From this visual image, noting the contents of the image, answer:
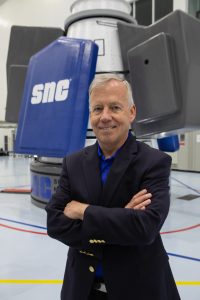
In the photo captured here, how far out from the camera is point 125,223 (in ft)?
3.25

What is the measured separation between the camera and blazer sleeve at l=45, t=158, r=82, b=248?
107cm

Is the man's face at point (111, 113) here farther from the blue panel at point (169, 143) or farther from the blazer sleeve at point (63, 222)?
the blue panel at point (169, 143)

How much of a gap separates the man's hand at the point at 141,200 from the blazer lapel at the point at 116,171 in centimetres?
8

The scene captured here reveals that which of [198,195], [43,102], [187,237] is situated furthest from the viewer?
[198,195]

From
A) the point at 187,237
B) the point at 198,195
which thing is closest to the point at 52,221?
the point at 187,237

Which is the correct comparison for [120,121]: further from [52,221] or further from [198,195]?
[198,195]

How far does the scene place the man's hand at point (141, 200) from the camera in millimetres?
1028

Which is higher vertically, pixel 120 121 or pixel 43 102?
pixel 43 102

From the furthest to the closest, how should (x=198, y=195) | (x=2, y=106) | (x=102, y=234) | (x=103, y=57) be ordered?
(x=2, y=106) → (x=198, y=195) → (x=103, y=57) → (x=102, y=234)

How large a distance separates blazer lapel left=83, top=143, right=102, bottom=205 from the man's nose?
147mm

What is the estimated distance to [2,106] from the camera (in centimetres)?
1620

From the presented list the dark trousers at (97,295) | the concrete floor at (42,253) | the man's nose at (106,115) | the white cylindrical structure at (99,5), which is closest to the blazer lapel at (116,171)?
the man's nose at (106,115)

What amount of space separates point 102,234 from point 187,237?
78.9 inches

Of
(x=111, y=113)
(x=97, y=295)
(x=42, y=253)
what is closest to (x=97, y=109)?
(x=111, y=113)
